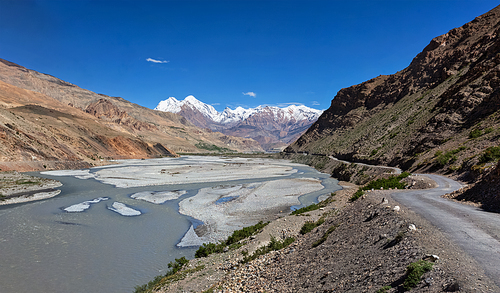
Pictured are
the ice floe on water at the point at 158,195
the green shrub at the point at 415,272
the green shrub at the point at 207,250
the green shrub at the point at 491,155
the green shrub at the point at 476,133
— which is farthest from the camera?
the ice floe on water at the point at 158,195

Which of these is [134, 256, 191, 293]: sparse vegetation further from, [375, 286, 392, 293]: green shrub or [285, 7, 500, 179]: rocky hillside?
[285, 7, 500, 179]: rocky hillside

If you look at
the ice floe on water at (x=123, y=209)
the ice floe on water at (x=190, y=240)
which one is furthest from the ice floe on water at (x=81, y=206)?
the ice floe on water at (x=190, y=240)

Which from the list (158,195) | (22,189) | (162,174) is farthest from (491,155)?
(162,174)

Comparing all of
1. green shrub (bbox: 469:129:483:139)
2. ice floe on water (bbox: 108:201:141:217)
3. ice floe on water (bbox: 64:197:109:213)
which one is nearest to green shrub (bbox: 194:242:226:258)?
ice floe on water (bbox: 108:201:141:217)

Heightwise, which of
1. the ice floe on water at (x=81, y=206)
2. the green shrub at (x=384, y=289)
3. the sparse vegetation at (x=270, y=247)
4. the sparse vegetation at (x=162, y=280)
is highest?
the green shrub at (x=384, y=289)

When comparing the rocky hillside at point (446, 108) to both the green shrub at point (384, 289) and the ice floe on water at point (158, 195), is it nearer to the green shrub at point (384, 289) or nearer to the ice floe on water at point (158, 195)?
the green shrub at point (384, 289)

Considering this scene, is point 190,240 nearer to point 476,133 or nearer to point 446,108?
point 476,133
